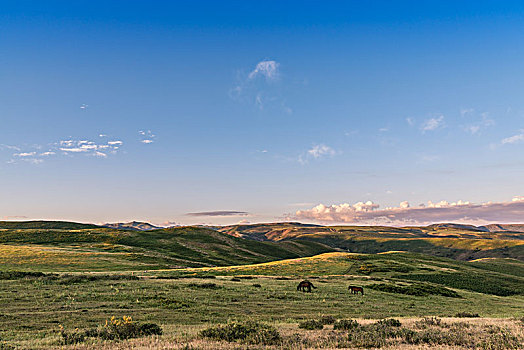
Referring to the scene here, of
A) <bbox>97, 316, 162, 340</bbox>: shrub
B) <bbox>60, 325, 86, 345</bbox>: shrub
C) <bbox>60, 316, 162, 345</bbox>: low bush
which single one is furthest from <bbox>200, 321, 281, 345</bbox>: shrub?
<bbox>60, 325, 86, 345</bbox>: shrub

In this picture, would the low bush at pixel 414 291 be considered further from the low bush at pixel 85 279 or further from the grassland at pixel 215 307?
the low bush at pixel 85 279

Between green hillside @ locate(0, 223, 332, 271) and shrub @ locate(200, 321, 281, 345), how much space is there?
55.7 m

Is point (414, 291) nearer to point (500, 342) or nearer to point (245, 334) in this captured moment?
point (500, 342)

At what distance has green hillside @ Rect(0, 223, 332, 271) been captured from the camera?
65.6 metres

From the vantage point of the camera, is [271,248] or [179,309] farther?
[271,248]

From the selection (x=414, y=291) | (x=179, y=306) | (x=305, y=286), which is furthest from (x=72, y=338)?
(x=414, y=291)

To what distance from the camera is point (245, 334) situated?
584 inches

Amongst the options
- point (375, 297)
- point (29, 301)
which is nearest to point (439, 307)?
point (375, 297)

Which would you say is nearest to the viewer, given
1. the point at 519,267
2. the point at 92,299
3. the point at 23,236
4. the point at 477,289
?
the point at 92,299

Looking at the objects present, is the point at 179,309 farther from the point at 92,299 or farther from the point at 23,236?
the point at 23,236

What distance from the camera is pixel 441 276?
69062 mm

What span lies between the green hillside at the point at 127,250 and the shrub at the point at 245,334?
5570cm

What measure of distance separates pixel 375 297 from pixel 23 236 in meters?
138

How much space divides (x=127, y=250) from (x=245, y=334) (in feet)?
307
